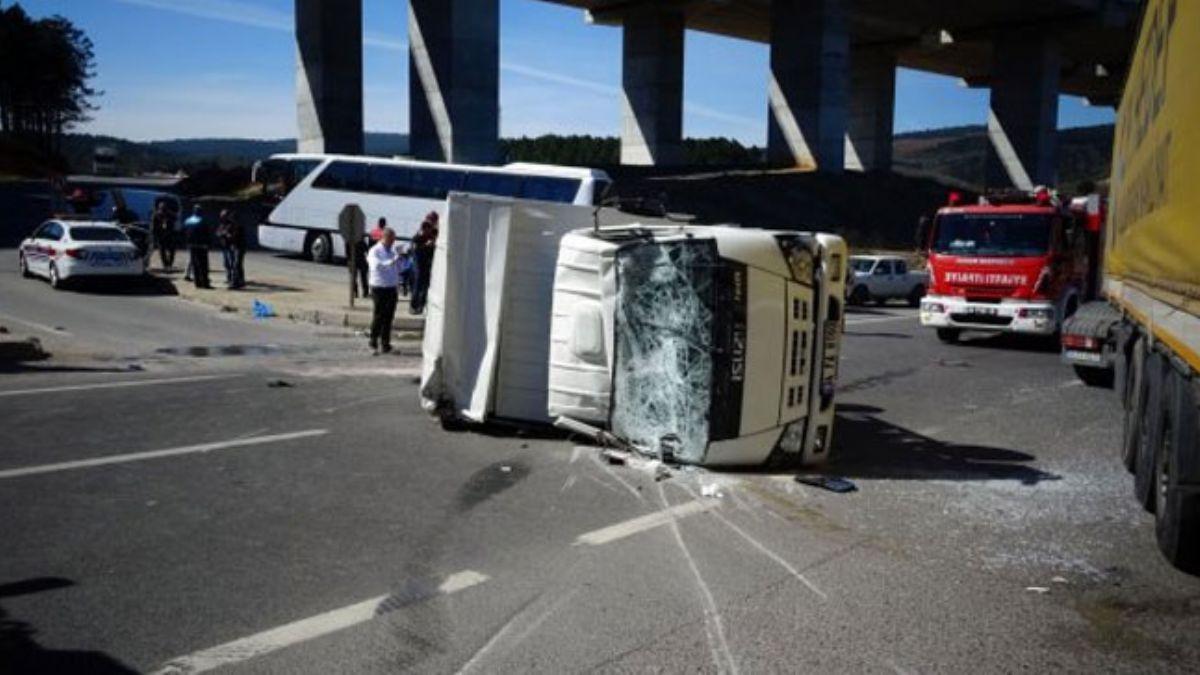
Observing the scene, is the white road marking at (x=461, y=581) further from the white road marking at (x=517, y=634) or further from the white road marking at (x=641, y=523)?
the white road marking at (x=641, y=523)

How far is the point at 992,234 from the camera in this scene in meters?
16.7

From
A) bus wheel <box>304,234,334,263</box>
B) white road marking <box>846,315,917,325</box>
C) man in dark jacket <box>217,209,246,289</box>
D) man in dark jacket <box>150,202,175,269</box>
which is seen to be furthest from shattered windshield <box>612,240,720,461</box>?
bus wheel <box>304,234,334,263</box>

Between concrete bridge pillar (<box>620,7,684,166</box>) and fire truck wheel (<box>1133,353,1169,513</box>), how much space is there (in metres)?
46.1

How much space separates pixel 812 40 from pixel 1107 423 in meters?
41.9

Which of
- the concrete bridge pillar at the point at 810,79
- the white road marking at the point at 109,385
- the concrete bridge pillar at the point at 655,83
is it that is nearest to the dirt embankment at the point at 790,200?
the concrete bridge pillar at the point at 810,79

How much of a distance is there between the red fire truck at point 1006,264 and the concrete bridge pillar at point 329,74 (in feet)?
91.0

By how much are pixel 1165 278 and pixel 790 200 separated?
42308mm

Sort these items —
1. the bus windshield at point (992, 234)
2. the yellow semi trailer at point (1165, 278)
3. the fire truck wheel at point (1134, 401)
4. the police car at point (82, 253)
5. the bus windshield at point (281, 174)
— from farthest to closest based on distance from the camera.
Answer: the bus windshield at point (281, 174)
the police car at point (82, 253)
the bus windshield at point (992, 234)
the fire truck wheel at point (1134, 401)
the yellow semi trailer at point (1165, 278)

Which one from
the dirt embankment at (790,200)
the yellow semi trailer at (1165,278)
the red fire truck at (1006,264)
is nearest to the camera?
the yellow semi trailer at (1165,278)

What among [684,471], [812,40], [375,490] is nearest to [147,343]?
[375,490]

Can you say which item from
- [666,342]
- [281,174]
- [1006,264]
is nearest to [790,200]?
[281,174]

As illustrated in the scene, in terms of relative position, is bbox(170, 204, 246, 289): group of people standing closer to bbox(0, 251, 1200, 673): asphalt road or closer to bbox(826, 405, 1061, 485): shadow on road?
bbox(0, 251, 1200, 673): asphalt road

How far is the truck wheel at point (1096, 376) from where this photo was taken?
12680 mm

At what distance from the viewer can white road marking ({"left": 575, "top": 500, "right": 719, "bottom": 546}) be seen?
5859 mm
